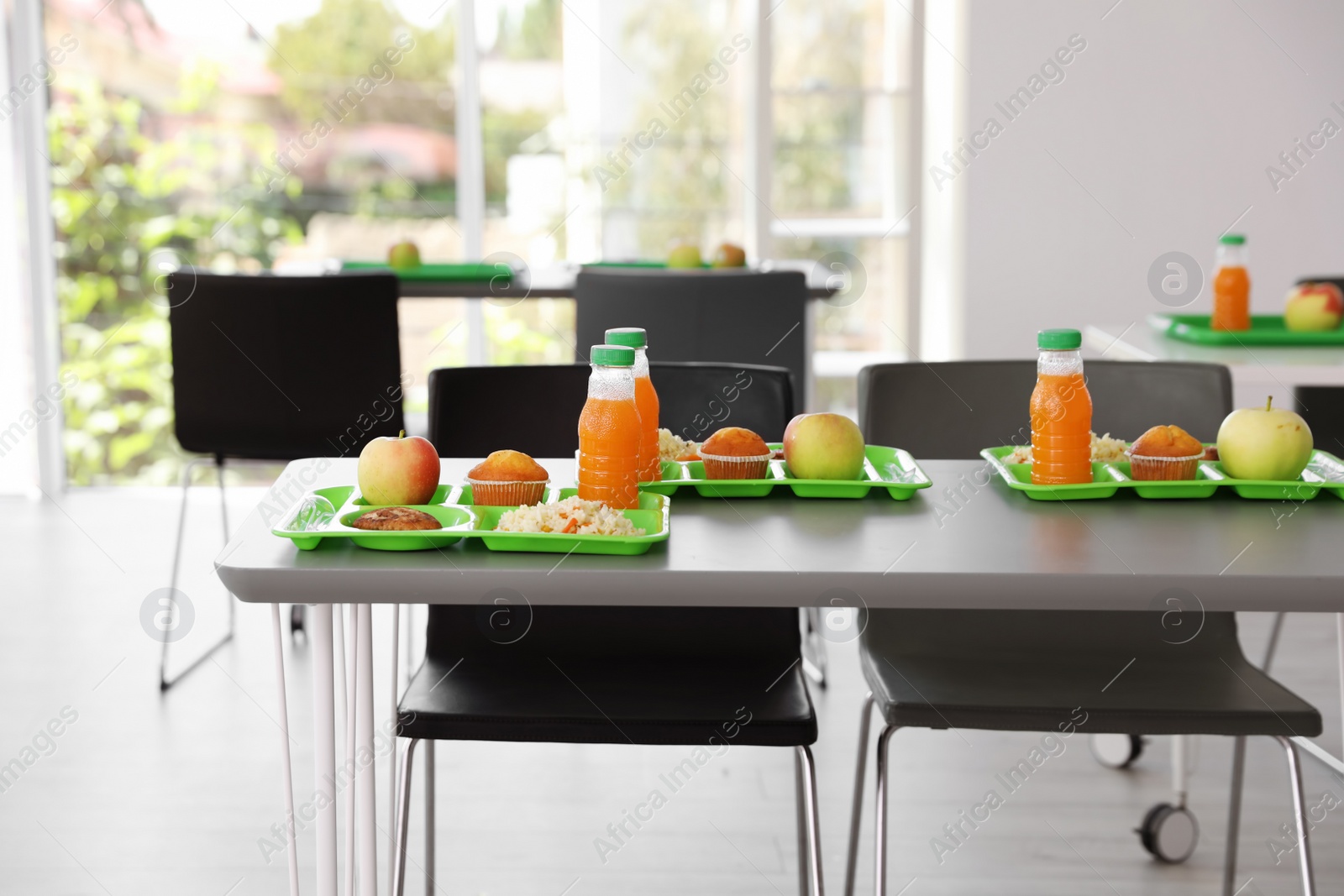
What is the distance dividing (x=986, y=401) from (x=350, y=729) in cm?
100

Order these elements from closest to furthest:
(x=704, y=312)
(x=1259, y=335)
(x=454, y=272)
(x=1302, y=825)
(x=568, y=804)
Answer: (x=1302, y=825) < (x=568, y=804) < (x=1259, y=335) < (x=704, y=312) < (x=454, y=272)

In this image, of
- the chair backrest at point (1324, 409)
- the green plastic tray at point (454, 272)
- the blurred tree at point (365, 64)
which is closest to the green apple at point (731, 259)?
the green plastic tray at point (454, 272)

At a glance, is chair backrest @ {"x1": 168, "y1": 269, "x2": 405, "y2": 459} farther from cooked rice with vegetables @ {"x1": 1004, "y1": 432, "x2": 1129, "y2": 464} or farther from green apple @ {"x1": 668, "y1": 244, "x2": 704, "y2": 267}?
cooked rice with vegetables @ {"x1": 1004, "y1": 432, "x2": 1129, "y2": 464}

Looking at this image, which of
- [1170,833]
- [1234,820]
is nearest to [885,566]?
[1234,820]

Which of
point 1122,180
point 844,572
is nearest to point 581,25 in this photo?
point 1122,180

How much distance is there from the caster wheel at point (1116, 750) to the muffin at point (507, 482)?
1.38 metres

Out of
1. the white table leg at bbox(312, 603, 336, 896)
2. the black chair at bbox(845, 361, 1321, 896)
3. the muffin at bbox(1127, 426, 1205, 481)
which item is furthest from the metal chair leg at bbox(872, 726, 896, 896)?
the white table leg at bbox(312, 603, 336, 896)

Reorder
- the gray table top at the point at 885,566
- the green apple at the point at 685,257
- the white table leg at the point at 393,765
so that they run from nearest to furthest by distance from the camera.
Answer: the gray table top at the point at 885,566 < the white table leg at the point at 393,765 < the green apple at the point at 685,257

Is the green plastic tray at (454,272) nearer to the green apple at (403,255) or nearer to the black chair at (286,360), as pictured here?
the green apple at (403,255)

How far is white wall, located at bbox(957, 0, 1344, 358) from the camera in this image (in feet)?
Answer: 14.4

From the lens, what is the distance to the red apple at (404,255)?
10.9ft

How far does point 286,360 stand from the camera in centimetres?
269

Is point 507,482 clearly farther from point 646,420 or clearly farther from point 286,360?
point 286,360

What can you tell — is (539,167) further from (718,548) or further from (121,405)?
(718,548)
